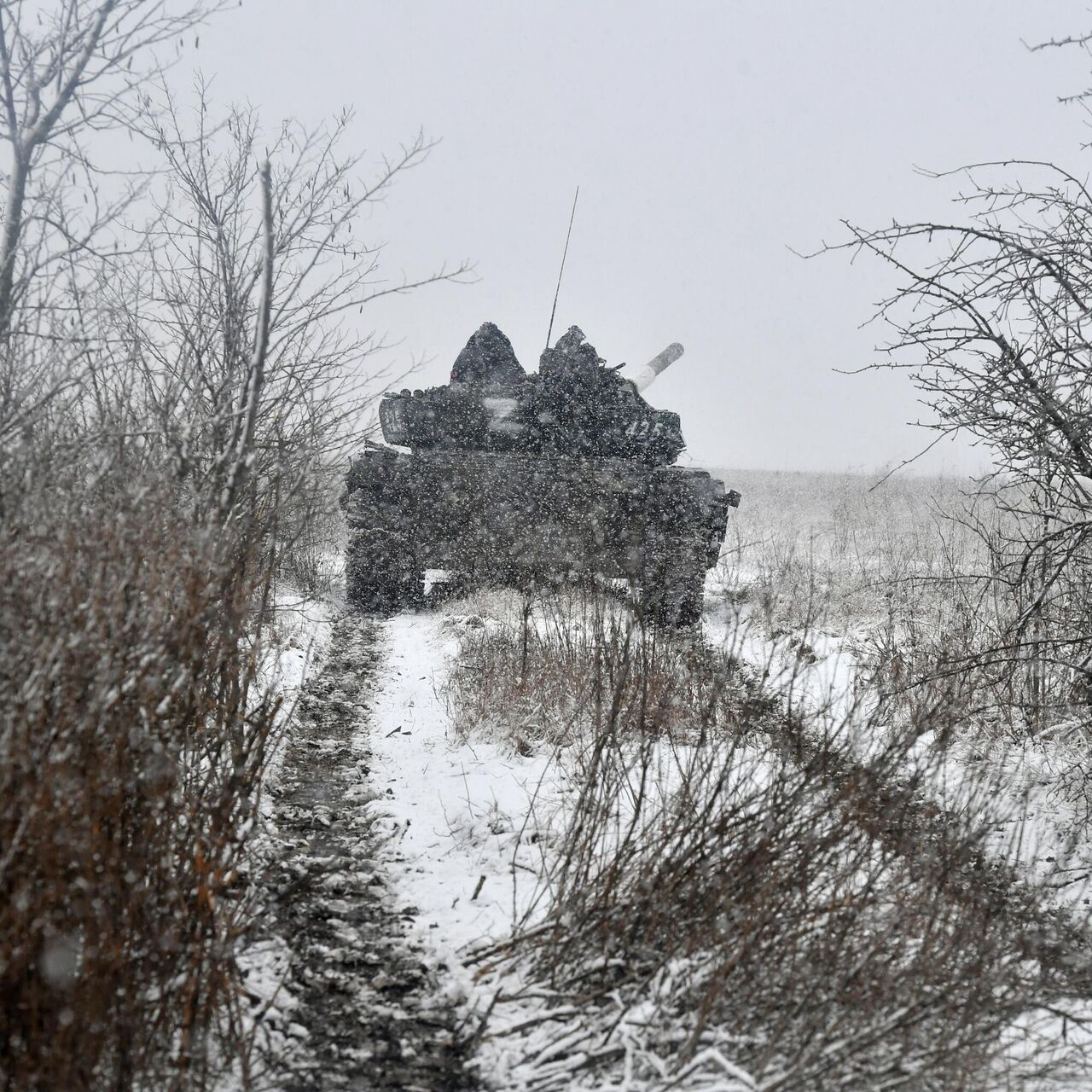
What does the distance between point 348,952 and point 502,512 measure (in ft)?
32.6

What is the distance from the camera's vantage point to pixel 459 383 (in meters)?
13.9

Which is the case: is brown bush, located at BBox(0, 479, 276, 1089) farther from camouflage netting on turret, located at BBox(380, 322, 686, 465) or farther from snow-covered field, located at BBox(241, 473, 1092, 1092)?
camouflage netting on turret, located at BBox(380, 322, 686, 465)

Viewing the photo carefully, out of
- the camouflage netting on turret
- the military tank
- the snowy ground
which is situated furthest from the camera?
the camouflage netting on turret

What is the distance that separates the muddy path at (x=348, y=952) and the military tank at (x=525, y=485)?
6.92 meters


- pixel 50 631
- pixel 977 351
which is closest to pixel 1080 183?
pixel 977 351

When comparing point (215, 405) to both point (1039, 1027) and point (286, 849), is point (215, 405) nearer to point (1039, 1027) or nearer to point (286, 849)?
point (286, 849)

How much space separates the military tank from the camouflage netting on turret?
0.06 ft

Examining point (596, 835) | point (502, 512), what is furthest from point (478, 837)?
point (502, 512)

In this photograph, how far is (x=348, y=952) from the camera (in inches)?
134

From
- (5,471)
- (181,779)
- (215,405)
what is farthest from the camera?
(215,405)

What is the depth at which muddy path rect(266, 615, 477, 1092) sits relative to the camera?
8.87ft

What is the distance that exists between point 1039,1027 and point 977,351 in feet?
11.4

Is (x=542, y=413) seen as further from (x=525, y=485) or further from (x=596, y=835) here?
(x=596, y=835)

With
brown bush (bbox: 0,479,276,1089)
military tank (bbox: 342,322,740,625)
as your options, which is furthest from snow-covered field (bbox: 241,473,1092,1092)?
military tank (bbox: 342,322,740,625)
